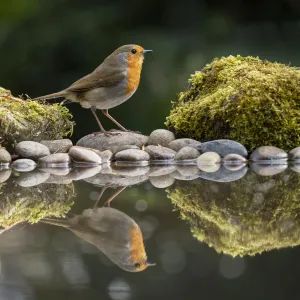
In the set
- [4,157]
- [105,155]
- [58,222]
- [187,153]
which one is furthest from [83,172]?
[58,222]

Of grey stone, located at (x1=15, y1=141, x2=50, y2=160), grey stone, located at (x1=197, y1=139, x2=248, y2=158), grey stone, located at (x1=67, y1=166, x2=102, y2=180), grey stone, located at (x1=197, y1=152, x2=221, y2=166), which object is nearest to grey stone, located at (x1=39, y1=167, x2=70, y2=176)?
grey stone, located at (x1=67, y1=166, x2=102, y2=180)

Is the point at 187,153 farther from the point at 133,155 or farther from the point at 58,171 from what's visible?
the point at 58,171

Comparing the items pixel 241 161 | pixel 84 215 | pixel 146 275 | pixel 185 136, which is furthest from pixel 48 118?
→ pixel 146 275

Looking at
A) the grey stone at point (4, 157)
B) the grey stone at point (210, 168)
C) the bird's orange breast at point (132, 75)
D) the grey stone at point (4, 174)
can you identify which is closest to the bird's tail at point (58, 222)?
the grey stone at point (4, 174)

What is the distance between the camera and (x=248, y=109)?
13.3 feet

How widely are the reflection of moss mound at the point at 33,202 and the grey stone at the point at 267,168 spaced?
1.03m

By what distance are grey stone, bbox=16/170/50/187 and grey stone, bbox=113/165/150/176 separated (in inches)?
15.7

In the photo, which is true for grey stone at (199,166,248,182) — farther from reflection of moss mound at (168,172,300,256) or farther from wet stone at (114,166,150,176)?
wet stone at (114,166,150,176)

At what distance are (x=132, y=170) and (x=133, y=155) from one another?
234mm

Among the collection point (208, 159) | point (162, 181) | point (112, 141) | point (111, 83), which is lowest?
point (162, 181)

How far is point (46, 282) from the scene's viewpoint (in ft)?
5.39

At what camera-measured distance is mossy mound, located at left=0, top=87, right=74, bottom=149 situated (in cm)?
402

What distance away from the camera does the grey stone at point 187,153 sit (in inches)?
154

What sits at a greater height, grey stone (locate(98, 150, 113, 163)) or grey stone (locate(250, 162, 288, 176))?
grey stone (locate(98, 150, 113, 163))
